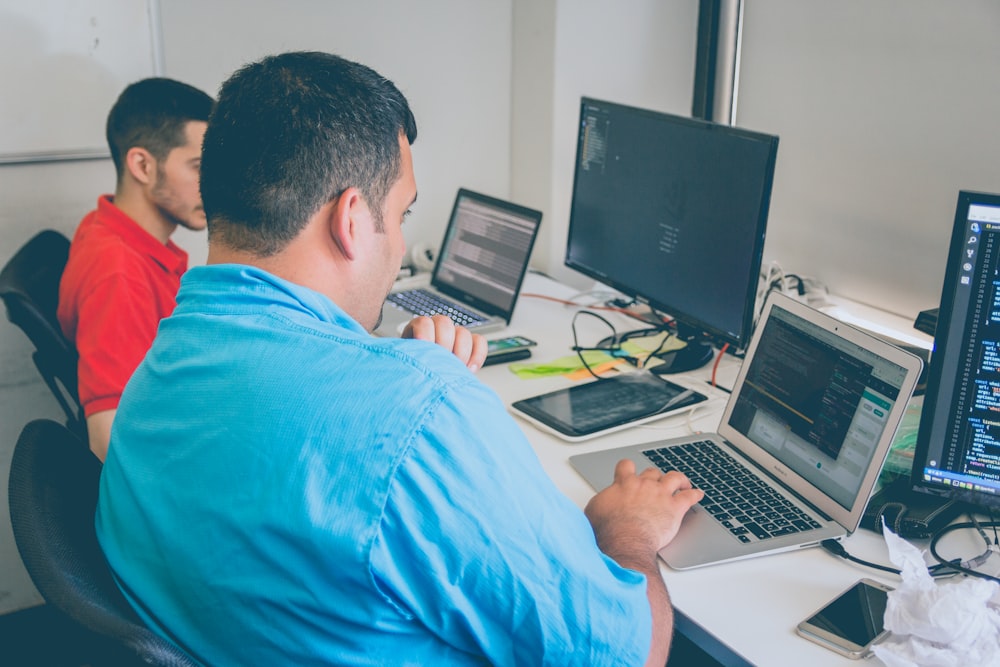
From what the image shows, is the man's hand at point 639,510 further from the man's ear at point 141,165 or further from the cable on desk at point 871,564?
the man's ear at point 141,165

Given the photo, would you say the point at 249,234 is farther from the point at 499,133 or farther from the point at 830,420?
the point at 499,133

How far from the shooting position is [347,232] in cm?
99

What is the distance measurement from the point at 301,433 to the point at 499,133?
2.02m

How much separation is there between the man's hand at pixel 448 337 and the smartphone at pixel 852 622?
56 centimetres

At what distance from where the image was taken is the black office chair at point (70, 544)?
0.75m

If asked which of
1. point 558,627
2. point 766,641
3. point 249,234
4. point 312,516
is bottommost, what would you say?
point 766,641

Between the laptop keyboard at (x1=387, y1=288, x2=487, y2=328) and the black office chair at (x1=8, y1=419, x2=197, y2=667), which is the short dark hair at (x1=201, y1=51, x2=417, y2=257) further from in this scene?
the laptop keyboard at (x1=387, y1=288, x2=487, y2=328)

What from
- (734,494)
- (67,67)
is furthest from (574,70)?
(734,494)

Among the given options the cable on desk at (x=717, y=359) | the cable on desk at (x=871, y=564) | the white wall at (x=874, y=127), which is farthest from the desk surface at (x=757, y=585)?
the white wall at (x=874, y=127)

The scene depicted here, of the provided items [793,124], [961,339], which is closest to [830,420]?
[961,339]

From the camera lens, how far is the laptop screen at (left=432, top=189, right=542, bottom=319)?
2.08m

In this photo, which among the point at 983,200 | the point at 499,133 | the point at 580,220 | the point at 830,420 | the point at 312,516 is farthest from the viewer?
the point at 499,133

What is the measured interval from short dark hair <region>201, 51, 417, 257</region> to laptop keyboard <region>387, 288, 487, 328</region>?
109 centimetres

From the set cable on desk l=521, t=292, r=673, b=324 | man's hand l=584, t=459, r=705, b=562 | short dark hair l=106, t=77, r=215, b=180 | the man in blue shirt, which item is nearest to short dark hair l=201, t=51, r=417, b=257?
the man in blue shirt
